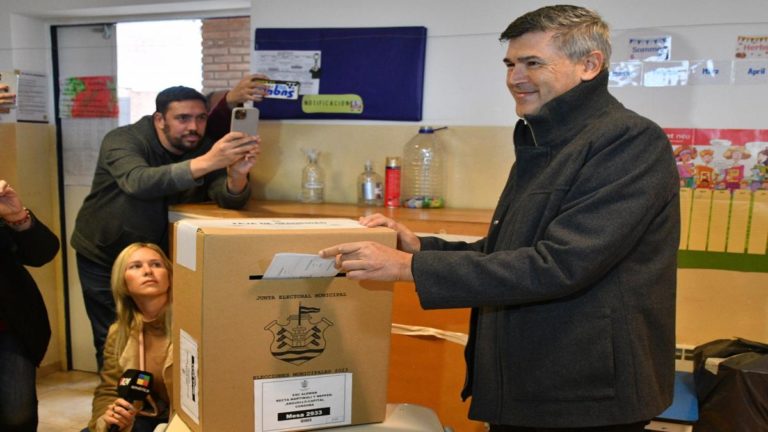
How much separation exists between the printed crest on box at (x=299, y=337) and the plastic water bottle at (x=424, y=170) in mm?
1362

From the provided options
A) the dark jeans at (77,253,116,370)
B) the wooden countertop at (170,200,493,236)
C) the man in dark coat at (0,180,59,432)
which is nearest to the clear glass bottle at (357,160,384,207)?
the wooden countertop at (170,200,493,236)

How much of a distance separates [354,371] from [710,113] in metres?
1.64

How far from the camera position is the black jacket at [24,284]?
198 centimetres

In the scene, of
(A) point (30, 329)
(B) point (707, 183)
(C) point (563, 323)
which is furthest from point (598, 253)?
(A) point (30, 329)

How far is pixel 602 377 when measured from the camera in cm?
117

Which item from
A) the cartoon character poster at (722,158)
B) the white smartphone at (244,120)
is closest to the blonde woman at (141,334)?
the white smartphone at (244,120)

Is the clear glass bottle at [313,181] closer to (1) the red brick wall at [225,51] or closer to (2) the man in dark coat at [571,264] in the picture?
(1) the red brick wall at [225,51]

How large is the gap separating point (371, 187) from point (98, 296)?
1125 millimetres

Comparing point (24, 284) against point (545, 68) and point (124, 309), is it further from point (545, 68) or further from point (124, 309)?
point (545, 68)

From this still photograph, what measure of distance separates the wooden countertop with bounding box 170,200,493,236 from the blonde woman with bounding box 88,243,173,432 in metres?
0.39

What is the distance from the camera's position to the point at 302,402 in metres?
1.22

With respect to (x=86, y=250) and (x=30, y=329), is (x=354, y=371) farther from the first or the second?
(x=86, y=250)

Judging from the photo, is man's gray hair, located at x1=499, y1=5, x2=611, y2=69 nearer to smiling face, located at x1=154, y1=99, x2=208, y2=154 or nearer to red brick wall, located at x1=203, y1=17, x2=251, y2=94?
smiling face, located at x1=154, y1=99, x2=208, y2=154

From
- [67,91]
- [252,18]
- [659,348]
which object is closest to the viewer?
[659,348]
